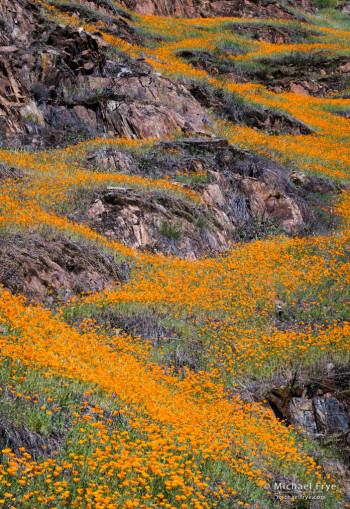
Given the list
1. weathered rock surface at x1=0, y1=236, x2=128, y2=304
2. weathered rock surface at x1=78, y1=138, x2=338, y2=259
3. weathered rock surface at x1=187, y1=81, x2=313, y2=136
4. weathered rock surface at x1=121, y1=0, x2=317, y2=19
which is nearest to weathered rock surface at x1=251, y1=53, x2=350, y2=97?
weathered rock surface at x1=187, y1=81, x2=313, y2=136

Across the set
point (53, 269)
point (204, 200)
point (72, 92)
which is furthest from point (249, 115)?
point (53, 269)

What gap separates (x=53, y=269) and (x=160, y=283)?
96.3 inches

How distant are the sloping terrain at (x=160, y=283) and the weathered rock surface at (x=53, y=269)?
0.03 metres

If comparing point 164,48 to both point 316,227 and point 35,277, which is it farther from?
point 35,277

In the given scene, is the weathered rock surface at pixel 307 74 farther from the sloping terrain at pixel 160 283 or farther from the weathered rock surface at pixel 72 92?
the weathered rock surface at pixel 72 92

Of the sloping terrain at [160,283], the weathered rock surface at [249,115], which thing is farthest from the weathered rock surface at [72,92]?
the weathered rock surface at [249,115]

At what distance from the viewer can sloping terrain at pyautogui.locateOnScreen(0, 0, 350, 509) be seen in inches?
175

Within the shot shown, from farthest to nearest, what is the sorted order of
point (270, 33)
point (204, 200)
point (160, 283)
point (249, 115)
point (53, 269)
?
point (270, 33), point (249, 115), point (204, 200), point (160, 283), point (53, 269)

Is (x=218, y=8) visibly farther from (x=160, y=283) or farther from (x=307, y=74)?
(x=160, y=283)

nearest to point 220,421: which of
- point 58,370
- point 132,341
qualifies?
point 58,370

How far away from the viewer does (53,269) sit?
838 centimetres

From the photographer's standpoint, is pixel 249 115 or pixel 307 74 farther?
pixel 307 74

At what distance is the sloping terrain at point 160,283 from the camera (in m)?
4.43

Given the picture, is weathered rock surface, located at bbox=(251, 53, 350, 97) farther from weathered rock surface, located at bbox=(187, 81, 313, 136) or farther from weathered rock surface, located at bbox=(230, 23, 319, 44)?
weathered rock surface, located at bbox=(187, 81, 313, 136)
